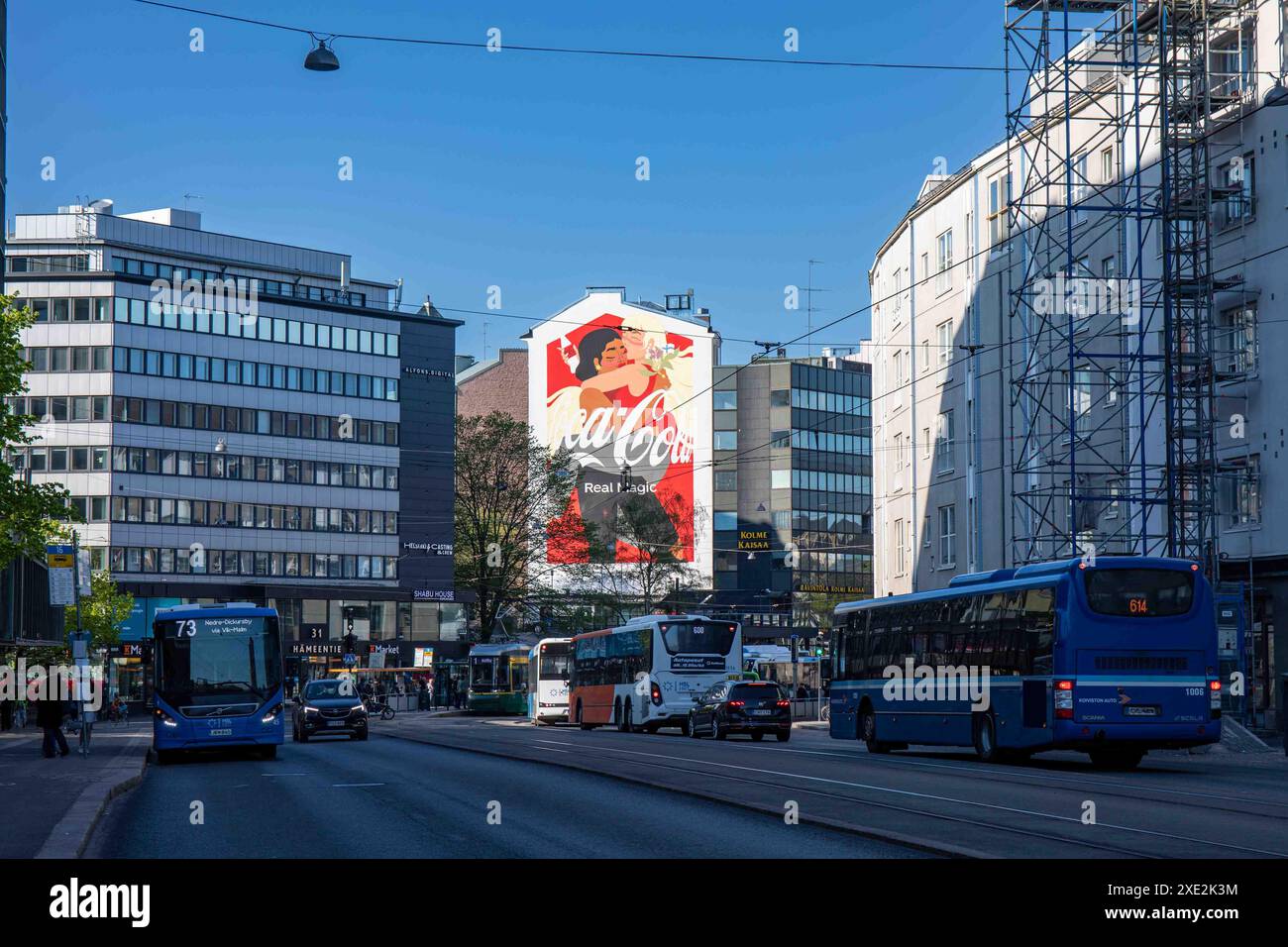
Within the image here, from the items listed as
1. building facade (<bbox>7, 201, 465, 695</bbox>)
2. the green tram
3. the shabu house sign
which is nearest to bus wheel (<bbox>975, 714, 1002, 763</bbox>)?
A: the green tram

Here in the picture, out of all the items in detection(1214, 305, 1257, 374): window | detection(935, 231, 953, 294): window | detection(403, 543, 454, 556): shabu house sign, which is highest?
detection(935, 231, 953, 294): window

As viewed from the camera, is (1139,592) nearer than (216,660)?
Yes

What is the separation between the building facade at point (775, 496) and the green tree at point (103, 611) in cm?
6022

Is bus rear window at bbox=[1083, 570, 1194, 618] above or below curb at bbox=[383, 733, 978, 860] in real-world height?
above

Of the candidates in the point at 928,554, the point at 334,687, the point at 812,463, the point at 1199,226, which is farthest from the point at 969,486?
the point at 812,463

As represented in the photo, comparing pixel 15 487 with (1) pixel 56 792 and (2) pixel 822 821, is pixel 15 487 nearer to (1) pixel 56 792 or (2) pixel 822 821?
(1) pixel 56 792

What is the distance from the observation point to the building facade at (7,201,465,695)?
3568 inches

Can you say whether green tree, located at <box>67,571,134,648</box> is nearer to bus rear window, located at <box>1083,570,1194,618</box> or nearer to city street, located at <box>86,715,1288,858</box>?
city street, located at <box>86,715,1288,858</box>

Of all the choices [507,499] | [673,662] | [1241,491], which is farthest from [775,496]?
[1241,491]

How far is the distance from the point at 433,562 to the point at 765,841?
90.3 metres

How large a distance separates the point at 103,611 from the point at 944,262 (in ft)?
135

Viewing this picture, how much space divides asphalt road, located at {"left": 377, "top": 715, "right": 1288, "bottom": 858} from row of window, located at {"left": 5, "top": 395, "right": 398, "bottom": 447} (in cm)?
6236

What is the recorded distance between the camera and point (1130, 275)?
43.7 meters
